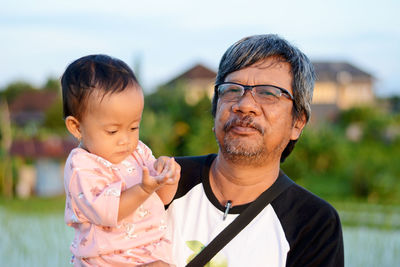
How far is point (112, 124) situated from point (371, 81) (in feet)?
130

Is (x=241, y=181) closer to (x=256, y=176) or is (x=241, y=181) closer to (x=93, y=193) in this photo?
(x=256, y=176)

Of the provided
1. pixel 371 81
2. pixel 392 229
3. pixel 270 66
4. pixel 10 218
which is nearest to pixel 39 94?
pixel 371 81

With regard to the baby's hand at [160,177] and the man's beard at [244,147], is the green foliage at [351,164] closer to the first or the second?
the man's beard at [244,147]

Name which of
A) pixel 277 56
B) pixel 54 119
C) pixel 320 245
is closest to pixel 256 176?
pixel 320 245

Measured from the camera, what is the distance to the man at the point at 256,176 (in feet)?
6.38

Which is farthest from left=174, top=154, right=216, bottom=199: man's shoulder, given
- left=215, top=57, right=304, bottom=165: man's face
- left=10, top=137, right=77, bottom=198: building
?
left=10, top=137, right=77, bottom=198: building

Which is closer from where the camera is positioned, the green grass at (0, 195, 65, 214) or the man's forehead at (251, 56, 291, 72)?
the man's forehead at (251, 56, 291, 72)

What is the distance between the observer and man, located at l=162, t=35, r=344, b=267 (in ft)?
6.38

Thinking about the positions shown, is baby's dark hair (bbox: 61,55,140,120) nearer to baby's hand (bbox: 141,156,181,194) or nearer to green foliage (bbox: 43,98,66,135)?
baby's hand (bbox: 141,156,181,194)

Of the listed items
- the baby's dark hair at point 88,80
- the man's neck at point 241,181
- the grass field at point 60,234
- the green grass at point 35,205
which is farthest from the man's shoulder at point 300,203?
the green grass at point 35,205

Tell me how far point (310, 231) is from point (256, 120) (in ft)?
1.82

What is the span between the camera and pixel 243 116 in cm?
220

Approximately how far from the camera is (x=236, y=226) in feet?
6.50

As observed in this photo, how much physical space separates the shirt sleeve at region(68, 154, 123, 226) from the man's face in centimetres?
67
